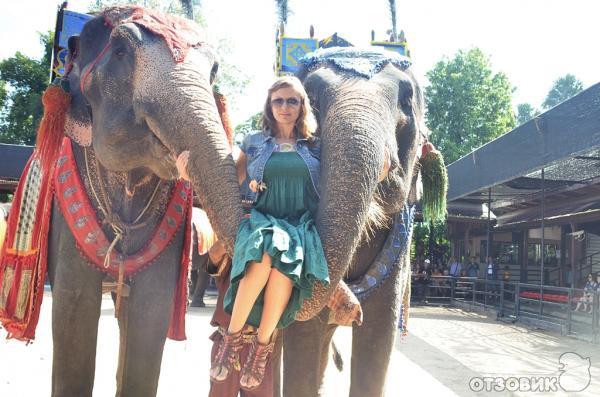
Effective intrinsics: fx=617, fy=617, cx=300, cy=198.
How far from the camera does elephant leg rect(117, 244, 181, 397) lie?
9.71 ft

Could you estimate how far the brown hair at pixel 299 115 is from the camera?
274 centimetres

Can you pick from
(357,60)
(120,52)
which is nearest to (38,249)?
(120,52)

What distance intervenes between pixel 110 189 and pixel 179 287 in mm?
637

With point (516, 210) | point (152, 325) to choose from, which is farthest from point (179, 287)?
point (516, 210)

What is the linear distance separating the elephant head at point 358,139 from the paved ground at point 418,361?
1785 millimetres

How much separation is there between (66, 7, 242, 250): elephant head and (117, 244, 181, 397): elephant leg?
548mm

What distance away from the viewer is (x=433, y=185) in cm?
412

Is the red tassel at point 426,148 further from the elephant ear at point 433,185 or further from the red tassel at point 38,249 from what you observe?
the red tassel at point 38,249

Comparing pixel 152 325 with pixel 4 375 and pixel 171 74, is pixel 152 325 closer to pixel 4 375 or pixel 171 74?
pixel 171 74

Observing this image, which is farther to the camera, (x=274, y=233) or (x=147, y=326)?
(x=147, y=326)

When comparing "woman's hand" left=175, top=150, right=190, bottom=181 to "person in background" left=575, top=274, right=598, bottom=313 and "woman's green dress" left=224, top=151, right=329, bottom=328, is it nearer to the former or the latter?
"woman's green dress" left=224, top=151, right=329, bottom=328

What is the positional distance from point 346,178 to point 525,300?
470 inches

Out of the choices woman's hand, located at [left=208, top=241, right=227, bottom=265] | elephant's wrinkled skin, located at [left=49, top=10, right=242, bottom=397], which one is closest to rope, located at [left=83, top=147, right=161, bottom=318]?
elephant's wrinkled skin, located at [left=49, top=10, right=242, bottom=397]

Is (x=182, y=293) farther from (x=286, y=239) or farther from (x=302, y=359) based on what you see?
(x=286, y=239)
